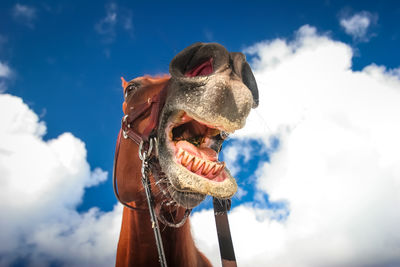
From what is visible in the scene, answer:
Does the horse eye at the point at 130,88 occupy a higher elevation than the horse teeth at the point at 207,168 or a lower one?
higher

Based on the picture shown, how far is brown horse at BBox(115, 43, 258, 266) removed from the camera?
157 centimetres

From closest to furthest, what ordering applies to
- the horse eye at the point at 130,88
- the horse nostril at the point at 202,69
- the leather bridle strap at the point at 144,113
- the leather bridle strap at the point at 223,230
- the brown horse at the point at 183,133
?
the brown horse at the point at 183,133 → the horse nostril at the point at 202,69 → the leather bridle strap at the point at 144,113 → the leather bridle strap at the point at 223,230 → the horse eye at the point at 130,88

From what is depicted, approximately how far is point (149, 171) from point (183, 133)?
424 millimetres

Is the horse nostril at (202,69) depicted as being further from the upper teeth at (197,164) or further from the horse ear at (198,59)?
the upper teeth at (197,164)

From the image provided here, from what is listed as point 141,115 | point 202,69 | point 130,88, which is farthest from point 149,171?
point 130,88

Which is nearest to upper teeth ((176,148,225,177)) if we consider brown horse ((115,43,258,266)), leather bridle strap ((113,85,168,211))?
brown horse ((115,43,258,266))

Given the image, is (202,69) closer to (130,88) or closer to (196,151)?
(196,151)

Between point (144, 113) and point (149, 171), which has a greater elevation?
point (144, 113)

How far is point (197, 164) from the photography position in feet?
5.47

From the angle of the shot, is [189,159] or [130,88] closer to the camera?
[189,159]

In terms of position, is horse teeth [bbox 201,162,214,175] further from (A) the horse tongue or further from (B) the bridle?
(B) the bridle

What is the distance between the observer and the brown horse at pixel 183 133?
1566 mm

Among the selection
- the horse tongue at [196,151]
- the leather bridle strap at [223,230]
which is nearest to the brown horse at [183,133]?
the horse tongue at [196,151]

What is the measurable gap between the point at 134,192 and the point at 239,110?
133cm
